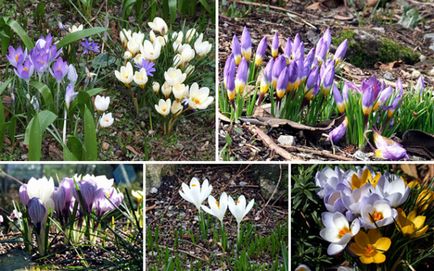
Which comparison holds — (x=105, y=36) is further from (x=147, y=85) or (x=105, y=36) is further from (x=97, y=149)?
(x=97, y=149)

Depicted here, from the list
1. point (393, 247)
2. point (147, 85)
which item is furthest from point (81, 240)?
point (393, 247)

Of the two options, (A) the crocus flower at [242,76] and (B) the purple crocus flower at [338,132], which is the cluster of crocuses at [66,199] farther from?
(B) the purple crocus flower at [338,132]

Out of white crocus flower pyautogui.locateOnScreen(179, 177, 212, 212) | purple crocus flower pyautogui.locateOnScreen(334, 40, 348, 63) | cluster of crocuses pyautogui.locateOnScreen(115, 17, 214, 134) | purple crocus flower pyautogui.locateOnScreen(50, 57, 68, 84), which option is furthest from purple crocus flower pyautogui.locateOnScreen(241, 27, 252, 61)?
purple crocus flower pyautogui.locateOnScreen(50, 57, 68, 84)

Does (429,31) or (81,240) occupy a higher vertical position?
(429,31)

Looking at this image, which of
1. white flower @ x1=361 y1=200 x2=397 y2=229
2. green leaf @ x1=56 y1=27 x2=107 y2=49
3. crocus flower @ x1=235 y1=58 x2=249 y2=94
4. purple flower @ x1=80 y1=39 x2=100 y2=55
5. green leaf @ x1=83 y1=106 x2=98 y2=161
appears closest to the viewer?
white flower @ x1=361 y1=200 x2=397 y2=229

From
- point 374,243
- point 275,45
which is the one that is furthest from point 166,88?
point 374,243

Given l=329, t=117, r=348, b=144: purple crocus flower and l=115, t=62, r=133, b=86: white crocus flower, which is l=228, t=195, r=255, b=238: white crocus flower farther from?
l=115, t=62, r=133, b=86: white crocus flower
